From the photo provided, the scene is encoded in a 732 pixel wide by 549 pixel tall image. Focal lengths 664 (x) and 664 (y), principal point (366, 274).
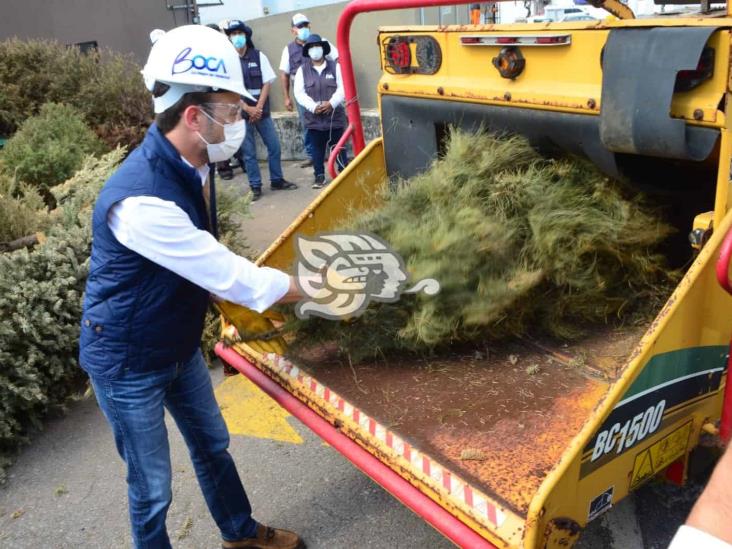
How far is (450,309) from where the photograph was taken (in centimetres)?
267

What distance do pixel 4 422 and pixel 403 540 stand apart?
232 cm

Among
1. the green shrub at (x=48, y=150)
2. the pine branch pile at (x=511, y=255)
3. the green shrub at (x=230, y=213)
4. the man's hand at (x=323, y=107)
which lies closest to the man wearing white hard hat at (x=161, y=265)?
the pine branch pile at (x=511, y=255)

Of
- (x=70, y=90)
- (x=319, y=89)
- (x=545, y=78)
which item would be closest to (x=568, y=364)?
→ (x=545, y=78)

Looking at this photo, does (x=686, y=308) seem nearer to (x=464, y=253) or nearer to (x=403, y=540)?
(x=464, y=253)

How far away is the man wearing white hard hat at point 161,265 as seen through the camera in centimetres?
207

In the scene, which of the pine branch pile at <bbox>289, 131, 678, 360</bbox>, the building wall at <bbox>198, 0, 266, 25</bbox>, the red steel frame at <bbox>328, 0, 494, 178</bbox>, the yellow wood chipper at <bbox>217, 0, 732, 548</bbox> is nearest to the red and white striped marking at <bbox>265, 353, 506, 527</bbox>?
the yellow wood chipper at <bbox>217, 0, 732, 548</bbox>

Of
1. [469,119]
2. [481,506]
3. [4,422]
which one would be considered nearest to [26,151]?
[4,422]

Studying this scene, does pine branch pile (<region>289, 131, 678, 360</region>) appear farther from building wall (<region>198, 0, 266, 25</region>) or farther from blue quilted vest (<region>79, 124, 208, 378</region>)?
building wall (<region>198, 0, 266, 25</region>)

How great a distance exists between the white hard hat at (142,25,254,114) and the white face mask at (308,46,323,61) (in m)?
6.09

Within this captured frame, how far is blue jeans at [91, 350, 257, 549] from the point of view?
233 cm

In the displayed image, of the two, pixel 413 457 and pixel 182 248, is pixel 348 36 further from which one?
pixel 413 457

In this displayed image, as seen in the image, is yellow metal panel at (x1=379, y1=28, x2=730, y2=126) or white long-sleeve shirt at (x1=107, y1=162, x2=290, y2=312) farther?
yellow metal panel at (x1=379, y1=28, x2=730, y2=126)

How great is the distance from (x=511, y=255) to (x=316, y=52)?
235 inches

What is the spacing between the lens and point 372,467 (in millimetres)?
2287
